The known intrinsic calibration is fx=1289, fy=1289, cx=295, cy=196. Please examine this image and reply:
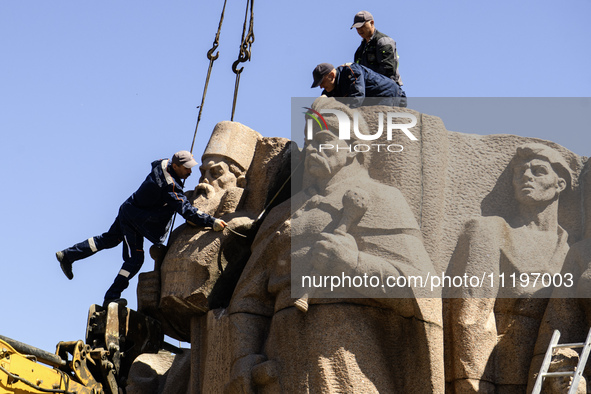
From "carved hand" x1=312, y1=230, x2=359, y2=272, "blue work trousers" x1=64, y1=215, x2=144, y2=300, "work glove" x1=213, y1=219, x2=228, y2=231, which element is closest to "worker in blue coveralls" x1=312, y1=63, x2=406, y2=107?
"work glove" x1=213, y1=219, x2=228, y2=231

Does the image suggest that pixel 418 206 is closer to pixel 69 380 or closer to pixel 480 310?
pixel 480 310

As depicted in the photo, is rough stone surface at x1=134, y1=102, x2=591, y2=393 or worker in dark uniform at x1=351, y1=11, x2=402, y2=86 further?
worker in dark uniform at x1=351, y1=11, x2=402, y2=86

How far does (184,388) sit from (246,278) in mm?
1732

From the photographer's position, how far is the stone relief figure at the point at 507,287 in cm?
1215

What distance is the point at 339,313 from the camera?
1193 cm

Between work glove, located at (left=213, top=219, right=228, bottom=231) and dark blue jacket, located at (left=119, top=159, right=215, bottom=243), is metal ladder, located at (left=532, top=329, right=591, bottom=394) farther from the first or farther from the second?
dark blue jacket, located at (left=119, top=159, right=215, bottom=243)

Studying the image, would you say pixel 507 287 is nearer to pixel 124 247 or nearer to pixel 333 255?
Answer: pixel 333 255

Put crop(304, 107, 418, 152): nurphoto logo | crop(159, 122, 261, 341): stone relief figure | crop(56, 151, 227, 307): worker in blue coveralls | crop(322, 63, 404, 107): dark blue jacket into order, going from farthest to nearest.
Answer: crop(56, 151, 227, 307): worker in blue coveralls → crop(322, 63, 404, 107): dark blue jacket → crop(159, 122, 261, 341): stone relief figure → crop(304, 107, 418, 152): nurphoto logo

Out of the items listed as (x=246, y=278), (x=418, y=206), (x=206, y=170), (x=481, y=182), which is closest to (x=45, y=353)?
(x=246, y=278)

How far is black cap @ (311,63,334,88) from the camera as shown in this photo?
1335 cm

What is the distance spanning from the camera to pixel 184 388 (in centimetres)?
1374

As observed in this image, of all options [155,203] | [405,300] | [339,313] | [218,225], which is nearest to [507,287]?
[405,300]

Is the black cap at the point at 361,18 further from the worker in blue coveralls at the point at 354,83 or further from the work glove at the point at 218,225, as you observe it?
the work glove at the point at 218,225

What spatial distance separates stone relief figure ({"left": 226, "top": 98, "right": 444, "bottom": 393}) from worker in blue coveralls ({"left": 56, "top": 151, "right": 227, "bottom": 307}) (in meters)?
1.24
